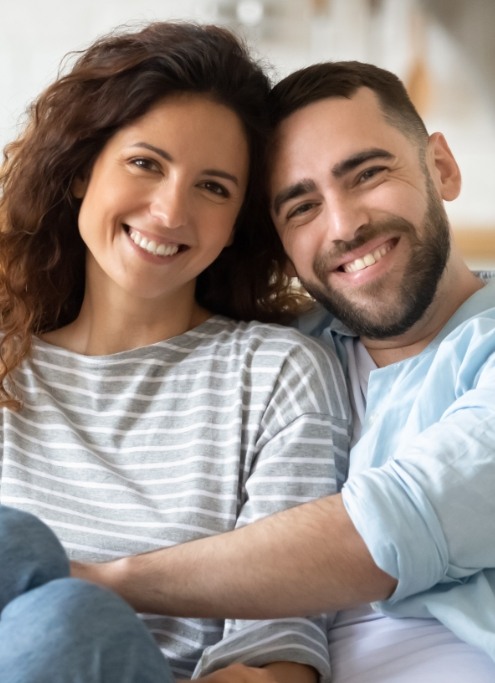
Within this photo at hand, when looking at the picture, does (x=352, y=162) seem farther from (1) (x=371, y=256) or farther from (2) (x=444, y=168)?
(2) (x=444, y=168)

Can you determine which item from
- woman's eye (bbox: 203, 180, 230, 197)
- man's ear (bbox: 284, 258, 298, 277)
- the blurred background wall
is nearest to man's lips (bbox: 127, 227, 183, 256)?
woman's eye (bbox: 203, 180, 230, 197)

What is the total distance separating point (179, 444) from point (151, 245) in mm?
309

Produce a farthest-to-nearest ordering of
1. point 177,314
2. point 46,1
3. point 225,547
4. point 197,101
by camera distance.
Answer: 1. point 46,1
2. point 177,314
3. point 197,101
4. point 225,547

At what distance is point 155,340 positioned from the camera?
159 centimetres

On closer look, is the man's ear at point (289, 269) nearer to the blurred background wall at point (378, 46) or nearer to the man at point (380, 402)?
the man at point (380, 402)

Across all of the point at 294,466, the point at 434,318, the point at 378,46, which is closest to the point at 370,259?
the point at 434,318

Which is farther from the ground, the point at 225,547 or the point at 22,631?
the point at 22,631

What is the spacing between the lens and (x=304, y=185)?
5.07 feet

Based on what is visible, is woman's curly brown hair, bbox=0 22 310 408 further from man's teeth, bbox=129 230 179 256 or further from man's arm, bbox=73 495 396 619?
man's arm, bbox=73 495 396 619

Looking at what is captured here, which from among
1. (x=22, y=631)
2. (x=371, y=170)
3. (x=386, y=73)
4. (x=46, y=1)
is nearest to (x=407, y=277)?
(x=371, y=170)

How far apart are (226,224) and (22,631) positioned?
2.76 feet

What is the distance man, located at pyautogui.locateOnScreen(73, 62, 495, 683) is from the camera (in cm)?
113

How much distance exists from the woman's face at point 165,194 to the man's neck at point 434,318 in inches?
13.0

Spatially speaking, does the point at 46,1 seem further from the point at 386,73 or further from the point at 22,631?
the point at 22,631
